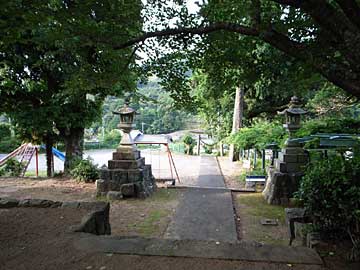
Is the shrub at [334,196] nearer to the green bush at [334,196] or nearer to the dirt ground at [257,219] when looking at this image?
the green bush at [334,196]

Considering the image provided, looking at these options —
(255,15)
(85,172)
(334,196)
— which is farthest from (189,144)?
(334,196)

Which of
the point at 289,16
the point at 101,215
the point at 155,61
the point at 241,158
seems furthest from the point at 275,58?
the point at 241,158

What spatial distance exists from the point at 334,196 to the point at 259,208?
4.20 m

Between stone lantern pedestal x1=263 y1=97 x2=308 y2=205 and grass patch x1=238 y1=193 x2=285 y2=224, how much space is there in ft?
0.75

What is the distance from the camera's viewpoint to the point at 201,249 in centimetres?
285

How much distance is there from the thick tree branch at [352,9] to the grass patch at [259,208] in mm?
4211

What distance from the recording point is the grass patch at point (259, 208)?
6210 millimetres

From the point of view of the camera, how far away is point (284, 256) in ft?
8.73

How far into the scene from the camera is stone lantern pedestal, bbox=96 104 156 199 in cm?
760

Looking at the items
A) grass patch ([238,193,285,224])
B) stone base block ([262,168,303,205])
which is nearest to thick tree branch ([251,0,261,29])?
grass patch ([238,193,285,224])

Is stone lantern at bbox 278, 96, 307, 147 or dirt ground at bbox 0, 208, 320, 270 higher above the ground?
stone lantern at bbox 278, 96, 307, 147

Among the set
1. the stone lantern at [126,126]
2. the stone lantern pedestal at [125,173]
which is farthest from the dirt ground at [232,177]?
the stone lantern at [126,126]

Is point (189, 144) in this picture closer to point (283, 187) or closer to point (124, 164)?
point (124, 164)

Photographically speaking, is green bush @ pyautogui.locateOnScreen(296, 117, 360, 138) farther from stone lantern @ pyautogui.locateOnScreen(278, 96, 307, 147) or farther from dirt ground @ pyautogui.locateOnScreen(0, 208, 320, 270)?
dirt ground @ pyautogui.locateOnScreen(0, 208, 320, 270)
